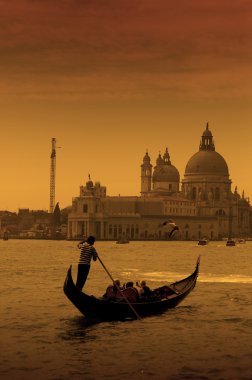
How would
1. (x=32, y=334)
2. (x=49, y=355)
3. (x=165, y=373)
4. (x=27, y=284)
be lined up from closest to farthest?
1. (x=165, y=373)
2. (x=49, y=355)
3. (x=32, y=334)
4. (x=27, y=284)

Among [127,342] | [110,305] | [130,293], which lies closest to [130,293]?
[130,293]

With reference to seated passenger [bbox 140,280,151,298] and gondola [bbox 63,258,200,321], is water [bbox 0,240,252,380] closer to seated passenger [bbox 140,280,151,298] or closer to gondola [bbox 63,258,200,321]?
gondola [bbox 63,258,200,321]

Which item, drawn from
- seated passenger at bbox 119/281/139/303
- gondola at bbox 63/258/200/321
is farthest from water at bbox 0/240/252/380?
seated passenger at bbox 119/281/139/303

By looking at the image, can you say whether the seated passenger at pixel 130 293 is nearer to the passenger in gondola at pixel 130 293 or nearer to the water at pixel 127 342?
the passenger in gondola at pixel 130 293

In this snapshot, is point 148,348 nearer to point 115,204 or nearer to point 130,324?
point 130,324

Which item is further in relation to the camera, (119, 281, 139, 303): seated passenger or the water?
(119, 281, 139, 303): seated passenger

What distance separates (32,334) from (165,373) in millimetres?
6465

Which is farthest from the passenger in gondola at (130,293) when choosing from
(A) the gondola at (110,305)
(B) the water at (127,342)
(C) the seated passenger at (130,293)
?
(B) the water at (127,342)

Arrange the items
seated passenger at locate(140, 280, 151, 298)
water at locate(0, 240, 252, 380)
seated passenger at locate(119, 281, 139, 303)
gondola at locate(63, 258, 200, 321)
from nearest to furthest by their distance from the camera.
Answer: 1. water at locate(0, 240, 252, 380)
2. gondola at locate(63, 258, 200, 321)
3. seated passenger at locate(119, 281, 139, 303)
4. seated passenger at locate(140, 280, 151, 298)

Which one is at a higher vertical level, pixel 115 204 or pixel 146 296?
pixel 115 204

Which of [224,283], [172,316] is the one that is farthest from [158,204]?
[172,316]

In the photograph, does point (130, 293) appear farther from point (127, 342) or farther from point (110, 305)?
point (127, 342)

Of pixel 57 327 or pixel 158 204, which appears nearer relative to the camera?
pixel 57 327

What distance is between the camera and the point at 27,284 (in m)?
45.0
